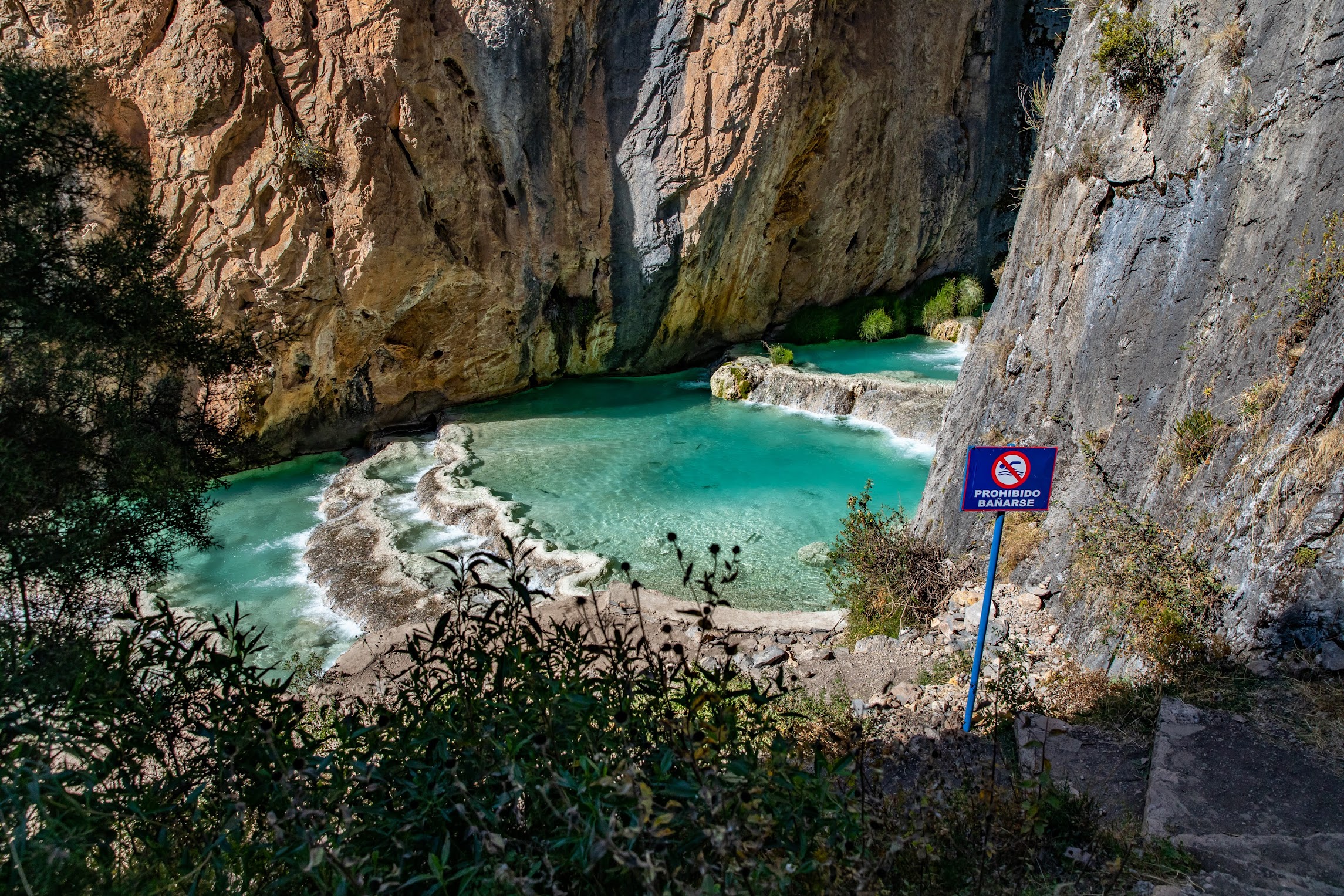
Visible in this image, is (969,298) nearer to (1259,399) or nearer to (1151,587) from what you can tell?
(1259,399)

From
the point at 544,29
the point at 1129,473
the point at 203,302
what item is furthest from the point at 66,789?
the point at 544,29

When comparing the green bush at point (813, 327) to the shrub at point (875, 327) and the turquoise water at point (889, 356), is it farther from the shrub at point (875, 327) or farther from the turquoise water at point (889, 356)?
the shrub at point (875, 327)

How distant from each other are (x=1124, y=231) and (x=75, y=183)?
7464 millimetres

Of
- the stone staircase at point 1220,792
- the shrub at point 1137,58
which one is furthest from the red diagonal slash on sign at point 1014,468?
the shrub at point 1137,58

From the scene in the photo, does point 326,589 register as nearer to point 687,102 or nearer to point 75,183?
point 75,183

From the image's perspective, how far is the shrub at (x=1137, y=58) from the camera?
19.3 feet

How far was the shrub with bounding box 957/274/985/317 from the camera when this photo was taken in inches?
845

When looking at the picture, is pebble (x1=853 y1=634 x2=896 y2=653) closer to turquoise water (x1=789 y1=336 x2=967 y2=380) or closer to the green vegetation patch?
turquoise water (x1=789 y1=336 x2=967 y2=380)

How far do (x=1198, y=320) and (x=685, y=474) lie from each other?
23.9 ft

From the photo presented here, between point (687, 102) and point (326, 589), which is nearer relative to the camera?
point (326, 589)

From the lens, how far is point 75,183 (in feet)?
15.7

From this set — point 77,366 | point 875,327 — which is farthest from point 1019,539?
point 875,327

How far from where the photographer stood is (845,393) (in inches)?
573

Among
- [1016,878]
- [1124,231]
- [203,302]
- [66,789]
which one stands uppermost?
[1124,231]
